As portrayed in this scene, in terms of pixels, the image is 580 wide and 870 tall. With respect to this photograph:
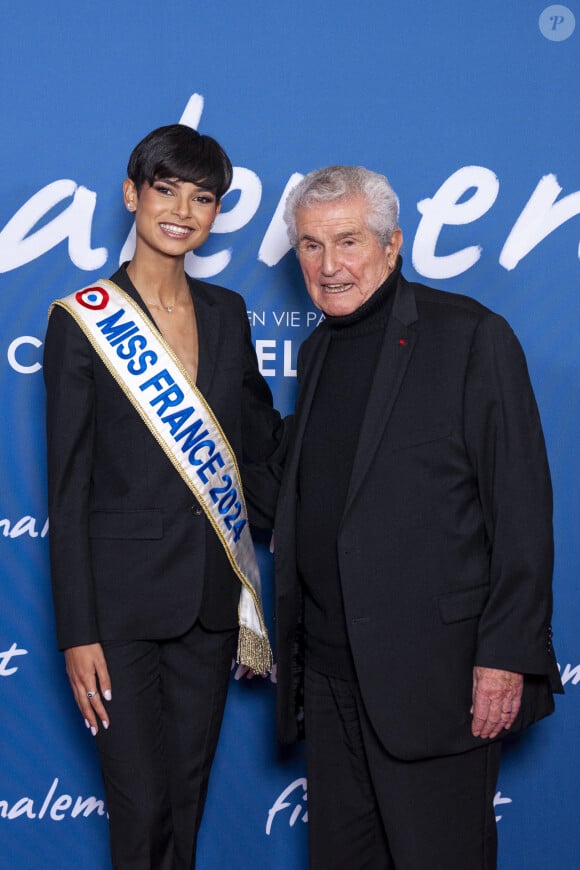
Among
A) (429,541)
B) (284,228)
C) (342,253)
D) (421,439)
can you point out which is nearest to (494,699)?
(429,541)

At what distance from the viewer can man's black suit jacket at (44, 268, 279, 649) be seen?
1655 millimetres

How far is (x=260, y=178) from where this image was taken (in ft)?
7.16

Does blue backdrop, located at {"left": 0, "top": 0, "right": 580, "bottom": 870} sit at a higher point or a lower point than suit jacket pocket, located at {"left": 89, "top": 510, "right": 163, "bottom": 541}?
higher

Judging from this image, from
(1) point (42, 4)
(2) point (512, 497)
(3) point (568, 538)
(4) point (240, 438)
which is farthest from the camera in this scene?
(3) point (568, 538)

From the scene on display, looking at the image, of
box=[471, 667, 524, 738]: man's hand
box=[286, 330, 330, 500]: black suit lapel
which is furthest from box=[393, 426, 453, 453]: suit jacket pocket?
box=[471, 667, 524, 738]: man's hand

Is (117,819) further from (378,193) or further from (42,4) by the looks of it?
(42,4)

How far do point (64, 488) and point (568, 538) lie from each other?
1.18m

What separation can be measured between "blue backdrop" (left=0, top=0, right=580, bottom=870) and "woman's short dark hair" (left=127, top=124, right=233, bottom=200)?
1.36 feet

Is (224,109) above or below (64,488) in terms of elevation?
above

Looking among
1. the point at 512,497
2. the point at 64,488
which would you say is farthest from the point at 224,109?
the point at 512,497

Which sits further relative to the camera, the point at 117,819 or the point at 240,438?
the point at 240,438

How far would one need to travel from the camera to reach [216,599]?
1802 millimetres

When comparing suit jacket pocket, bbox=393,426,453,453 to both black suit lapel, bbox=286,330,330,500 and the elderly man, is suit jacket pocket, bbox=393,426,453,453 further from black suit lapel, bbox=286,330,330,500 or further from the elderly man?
black suit lapel, bbox=286,330,330,500

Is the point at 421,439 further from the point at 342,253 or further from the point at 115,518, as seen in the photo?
the point at 115,518
